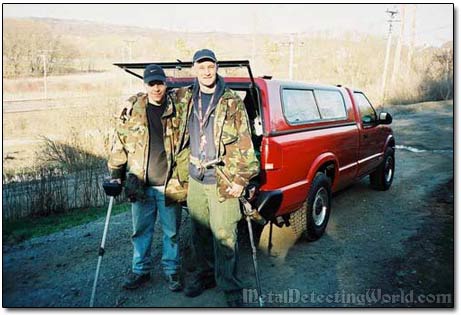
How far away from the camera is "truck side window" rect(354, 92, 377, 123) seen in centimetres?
575

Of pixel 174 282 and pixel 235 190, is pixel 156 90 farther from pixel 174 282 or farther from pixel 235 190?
pixel 174 282

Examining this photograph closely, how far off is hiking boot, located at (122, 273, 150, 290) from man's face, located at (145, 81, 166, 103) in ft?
5.25

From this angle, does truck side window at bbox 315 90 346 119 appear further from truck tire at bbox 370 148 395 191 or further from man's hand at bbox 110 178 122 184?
man's hand at bbox 110 178 122 184

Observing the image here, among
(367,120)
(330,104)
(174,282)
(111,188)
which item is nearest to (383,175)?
(367,120)

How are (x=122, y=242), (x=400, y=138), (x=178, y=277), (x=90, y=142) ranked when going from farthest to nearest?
(x=400, y=138)
(x=90, y=142)
(x=122, y=242)
(x=178, y=277)

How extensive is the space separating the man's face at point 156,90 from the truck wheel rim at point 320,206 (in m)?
2.28

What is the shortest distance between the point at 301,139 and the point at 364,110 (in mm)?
2396

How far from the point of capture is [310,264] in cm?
396

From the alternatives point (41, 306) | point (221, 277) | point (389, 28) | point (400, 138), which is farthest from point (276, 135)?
point (389, 28)

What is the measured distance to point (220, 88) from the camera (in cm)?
298

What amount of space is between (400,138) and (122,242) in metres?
10.9

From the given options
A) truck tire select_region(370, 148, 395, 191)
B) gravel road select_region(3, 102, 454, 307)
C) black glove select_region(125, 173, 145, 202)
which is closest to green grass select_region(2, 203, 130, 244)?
gravel road select_region(3, 102, 454, 307)

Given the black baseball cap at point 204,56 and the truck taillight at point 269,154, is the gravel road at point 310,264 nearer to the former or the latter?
the truck taillight at point 269,154

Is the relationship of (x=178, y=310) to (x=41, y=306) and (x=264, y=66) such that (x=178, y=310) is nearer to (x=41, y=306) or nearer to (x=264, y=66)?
(x=41, y=306)
